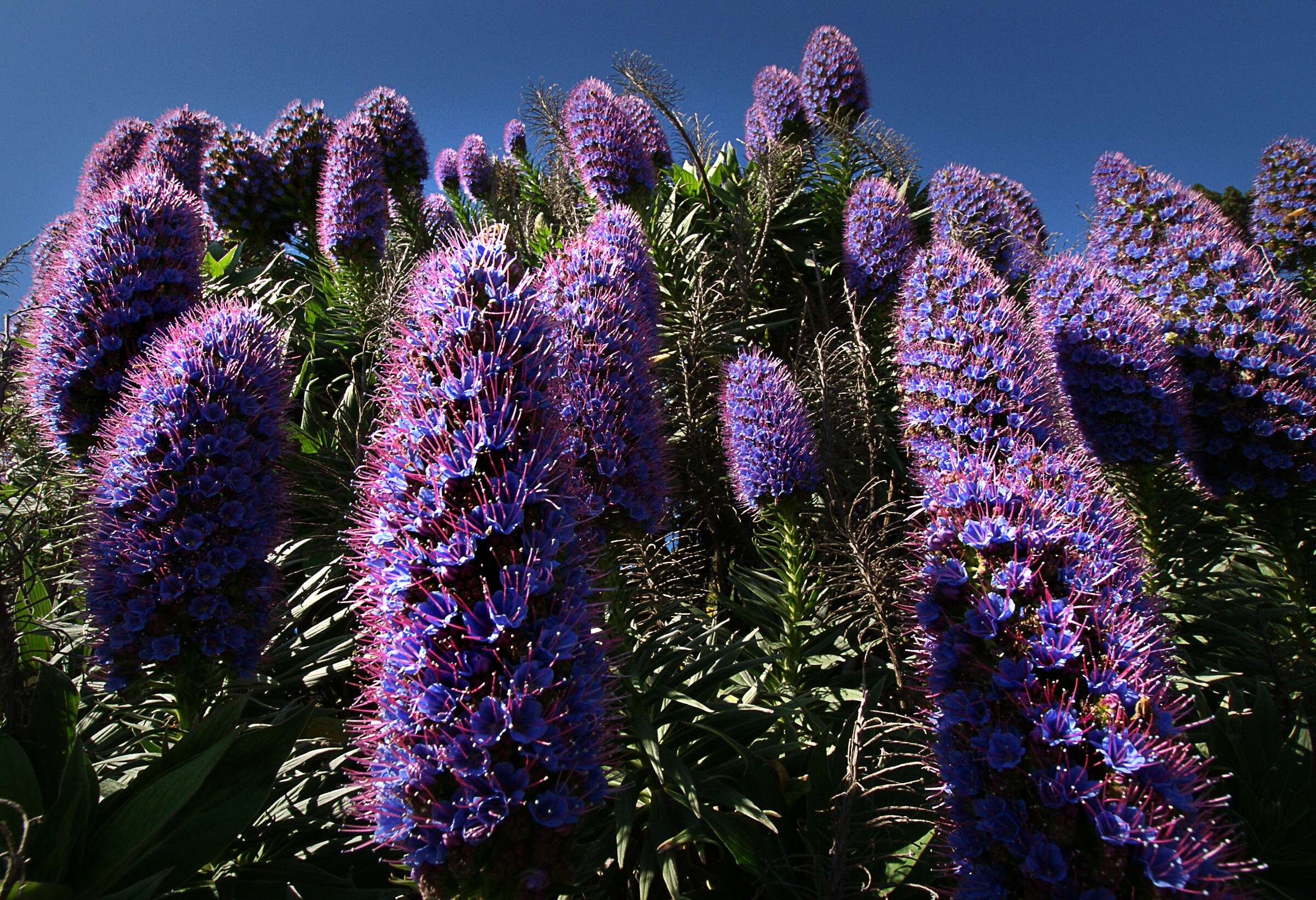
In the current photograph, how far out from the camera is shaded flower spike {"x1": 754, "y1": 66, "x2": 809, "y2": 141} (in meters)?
7.75

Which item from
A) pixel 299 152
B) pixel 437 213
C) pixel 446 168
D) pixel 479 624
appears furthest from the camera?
pixel 446 168

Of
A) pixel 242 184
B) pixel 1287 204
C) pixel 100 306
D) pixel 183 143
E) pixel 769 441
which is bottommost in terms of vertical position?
pixel 769 441

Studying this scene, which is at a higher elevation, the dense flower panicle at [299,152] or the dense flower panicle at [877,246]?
the dense flower panicle at [299,152]

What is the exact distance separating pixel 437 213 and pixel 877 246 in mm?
6548

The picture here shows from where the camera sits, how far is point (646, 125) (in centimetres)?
672

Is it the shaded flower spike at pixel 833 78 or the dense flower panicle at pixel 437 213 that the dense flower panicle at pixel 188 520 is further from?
the shaded flower spike at pixel 833 78

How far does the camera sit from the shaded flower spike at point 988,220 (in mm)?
5543

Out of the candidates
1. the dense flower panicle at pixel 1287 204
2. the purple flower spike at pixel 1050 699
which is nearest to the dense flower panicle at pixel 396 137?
the purple flower spike at pixel 1050 699

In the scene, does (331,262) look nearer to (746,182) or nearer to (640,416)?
(746,182)

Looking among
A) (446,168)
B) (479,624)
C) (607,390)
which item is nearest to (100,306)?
(607,390)

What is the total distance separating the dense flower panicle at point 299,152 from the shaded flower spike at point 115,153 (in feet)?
3.49

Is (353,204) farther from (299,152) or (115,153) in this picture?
(115,153)

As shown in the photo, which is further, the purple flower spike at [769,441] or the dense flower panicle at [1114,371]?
the dense flower panicle at [1114,371]

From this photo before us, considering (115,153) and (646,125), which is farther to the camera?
(646,125)
